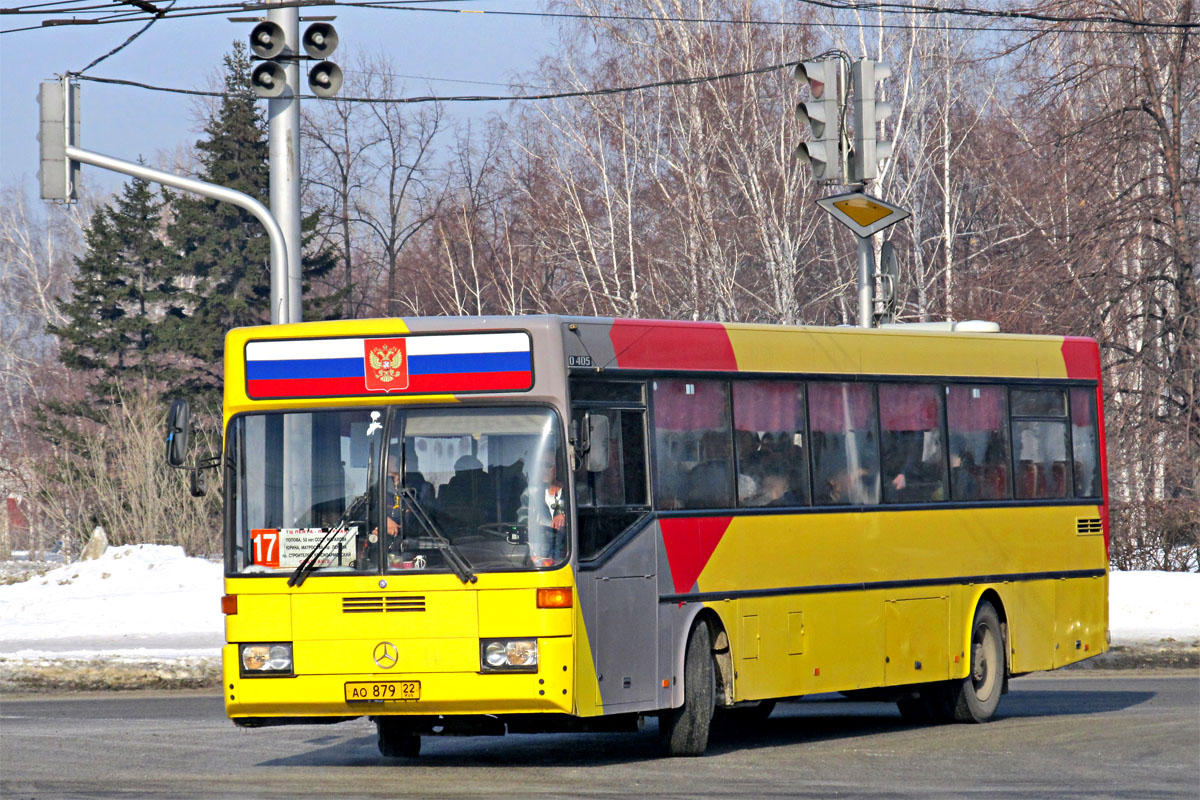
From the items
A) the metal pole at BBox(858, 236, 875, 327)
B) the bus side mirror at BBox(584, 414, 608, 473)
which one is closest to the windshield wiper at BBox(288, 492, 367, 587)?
the bus side mirror at BBox(584, 414, 608, 473)

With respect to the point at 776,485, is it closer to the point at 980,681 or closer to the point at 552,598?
the point at 552,598

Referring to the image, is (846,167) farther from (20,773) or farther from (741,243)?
(741,243)

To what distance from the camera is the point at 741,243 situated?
133ft

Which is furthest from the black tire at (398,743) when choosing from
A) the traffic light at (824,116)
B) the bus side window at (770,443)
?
the traffic light at (824,116)

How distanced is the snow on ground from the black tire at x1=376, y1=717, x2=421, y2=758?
23.6 feet

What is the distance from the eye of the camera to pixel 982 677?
14656 millimetres

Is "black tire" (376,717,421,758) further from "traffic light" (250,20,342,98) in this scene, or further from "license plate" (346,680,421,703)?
"traffic light" (250,20,342,98)

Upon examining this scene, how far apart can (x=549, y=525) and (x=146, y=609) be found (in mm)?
13843

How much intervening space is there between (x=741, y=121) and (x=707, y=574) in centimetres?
2969

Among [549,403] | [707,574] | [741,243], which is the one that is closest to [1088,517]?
[707,574]

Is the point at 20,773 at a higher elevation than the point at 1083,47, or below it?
below

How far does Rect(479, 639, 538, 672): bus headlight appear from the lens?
1059 cm

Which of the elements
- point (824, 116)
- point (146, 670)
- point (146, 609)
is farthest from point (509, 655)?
point (146, 609)

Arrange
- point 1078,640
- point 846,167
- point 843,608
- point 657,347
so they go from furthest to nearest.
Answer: point 846,167 → point 1078,640 → point 843,608 → point 657,347
